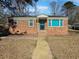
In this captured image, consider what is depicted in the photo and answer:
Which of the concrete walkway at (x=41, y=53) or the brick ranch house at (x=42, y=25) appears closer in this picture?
the concrete walkway at (x=41, y=53)

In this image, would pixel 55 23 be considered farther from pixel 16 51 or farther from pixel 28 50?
pixel 16 51

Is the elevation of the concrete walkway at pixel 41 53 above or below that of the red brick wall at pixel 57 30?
above

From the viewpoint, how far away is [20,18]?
33.9 meters

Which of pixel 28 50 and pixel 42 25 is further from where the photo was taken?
pixel 42 25

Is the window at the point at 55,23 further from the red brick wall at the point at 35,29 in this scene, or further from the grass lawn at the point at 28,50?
the grass lawn at the point at 28,50

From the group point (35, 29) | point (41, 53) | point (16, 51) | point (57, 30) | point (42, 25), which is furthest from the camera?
point (42, 25)

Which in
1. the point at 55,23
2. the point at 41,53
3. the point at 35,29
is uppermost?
the point at 41,53

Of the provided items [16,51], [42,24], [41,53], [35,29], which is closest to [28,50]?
[16,51]

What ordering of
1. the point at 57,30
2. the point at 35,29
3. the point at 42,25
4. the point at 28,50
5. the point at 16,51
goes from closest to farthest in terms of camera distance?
the point at 16,51, the point at 28,50, the point at 57,30, the point at 35,29, the point at 42,25

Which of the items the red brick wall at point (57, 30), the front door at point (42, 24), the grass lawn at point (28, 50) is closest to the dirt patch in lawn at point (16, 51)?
the grass lawn at point (28, 50)

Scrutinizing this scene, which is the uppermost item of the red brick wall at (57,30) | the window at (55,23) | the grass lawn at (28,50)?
the window at (55,23)

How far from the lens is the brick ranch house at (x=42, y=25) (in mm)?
33812

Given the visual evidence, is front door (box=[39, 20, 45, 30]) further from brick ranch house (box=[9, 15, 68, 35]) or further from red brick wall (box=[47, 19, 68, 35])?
red brick wall (box=[47, 19, 68, 35])

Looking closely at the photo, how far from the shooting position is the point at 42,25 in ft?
113
